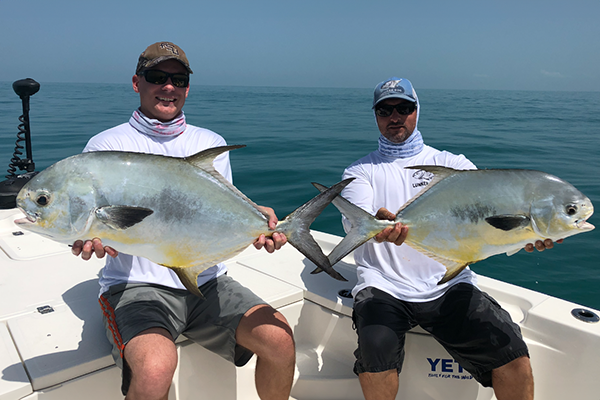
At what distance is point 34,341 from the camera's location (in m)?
2.09

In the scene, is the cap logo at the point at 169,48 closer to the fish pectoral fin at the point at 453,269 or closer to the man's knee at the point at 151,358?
the man's knee at the point at 151,358

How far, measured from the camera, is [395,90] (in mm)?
2771

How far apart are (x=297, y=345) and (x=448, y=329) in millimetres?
957

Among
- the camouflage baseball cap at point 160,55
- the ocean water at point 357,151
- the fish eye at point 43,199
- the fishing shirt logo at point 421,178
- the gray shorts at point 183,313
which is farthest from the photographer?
the ocean water at point 357,151

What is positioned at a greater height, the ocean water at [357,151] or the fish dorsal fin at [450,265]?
the fish dorsal fin at [450,265]

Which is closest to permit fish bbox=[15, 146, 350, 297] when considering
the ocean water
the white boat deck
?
the white boat deck

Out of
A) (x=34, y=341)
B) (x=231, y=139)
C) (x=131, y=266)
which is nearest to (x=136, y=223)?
(x=131, y=266)

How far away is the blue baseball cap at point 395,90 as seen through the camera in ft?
9.00

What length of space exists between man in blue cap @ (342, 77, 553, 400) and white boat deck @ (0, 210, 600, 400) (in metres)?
0.22

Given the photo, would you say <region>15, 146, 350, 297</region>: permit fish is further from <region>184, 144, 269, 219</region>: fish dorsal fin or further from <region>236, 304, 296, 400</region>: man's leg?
<region>236, 304, 296, 400</region>: man's leg

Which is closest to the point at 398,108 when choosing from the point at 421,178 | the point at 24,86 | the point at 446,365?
the point at 421,178

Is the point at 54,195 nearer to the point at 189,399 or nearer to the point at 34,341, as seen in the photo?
the point at 34,341

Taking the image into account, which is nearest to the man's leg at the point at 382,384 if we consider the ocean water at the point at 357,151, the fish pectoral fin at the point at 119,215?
the fish pectoral fin at the point at 119,215

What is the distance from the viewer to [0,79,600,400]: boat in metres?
1.95
